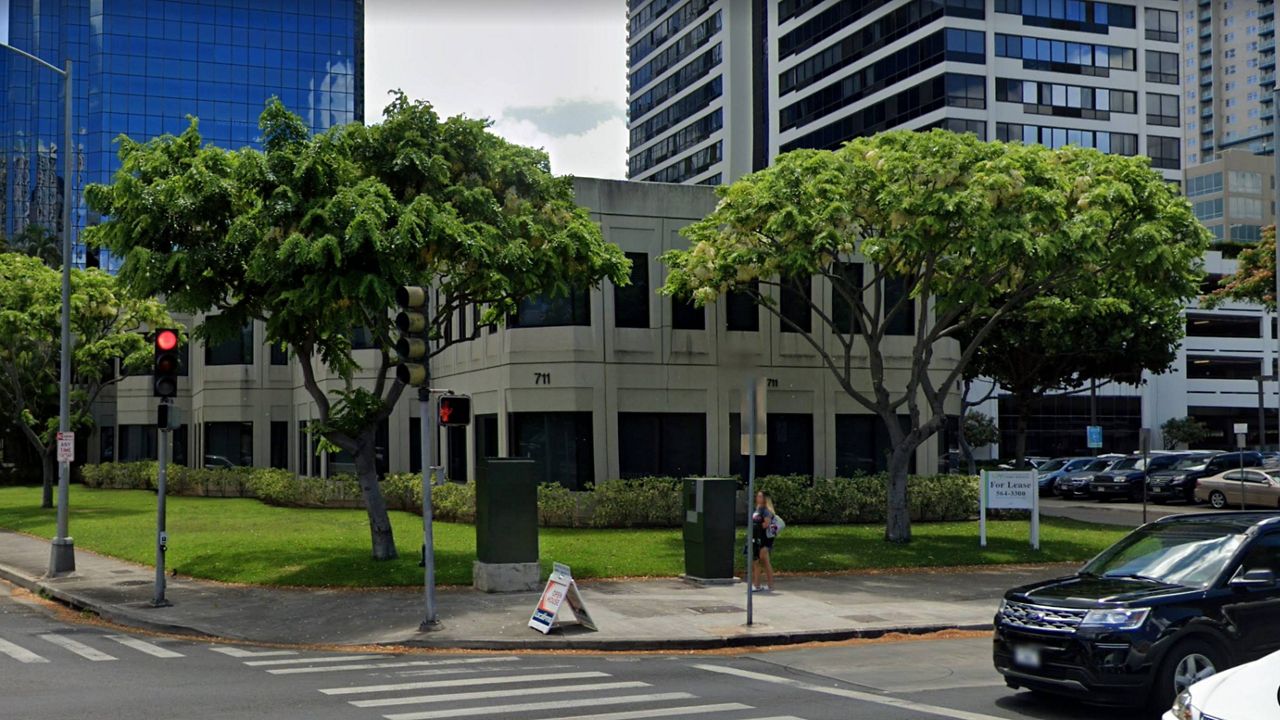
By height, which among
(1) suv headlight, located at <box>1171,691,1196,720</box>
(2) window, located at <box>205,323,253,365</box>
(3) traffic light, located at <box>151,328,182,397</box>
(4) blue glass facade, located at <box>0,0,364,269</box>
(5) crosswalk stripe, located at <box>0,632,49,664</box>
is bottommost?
(5) crosswalk stripe, located at <box>0,632,49,664</box>

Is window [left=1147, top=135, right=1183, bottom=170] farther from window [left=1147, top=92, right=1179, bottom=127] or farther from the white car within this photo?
the white car

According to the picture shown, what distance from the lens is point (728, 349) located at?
103ft

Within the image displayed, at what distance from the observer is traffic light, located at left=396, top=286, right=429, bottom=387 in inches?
625

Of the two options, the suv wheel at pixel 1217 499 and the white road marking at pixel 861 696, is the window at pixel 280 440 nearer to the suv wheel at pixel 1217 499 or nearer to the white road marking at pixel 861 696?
the suv wheel at pixel 1217 499

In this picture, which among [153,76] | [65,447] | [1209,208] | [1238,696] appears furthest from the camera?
[1209,208]

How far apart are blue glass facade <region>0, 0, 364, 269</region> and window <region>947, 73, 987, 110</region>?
5004 cm

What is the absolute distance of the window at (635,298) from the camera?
3078 centimetres

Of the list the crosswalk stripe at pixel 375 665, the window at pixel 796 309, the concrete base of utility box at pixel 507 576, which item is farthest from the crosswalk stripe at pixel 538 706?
the window at pixel 796 309

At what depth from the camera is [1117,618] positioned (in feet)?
34.7

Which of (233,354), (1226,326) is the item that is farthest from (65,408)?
(1226,326)

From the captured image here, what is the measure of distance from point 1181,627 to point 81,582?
18075 mm

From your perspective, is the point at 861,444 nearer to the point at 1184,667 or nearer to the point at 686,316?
the point at 686,316

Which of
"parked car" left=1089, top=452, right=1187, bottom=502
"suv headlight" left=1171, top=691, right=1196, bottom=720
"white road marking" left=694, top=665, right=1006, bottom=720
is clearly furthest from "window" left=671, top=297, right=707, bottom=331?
"suv headlight" left=1171, top=691, right=1196, bottom=720

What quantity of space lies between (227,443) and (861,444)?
88.2 feet
